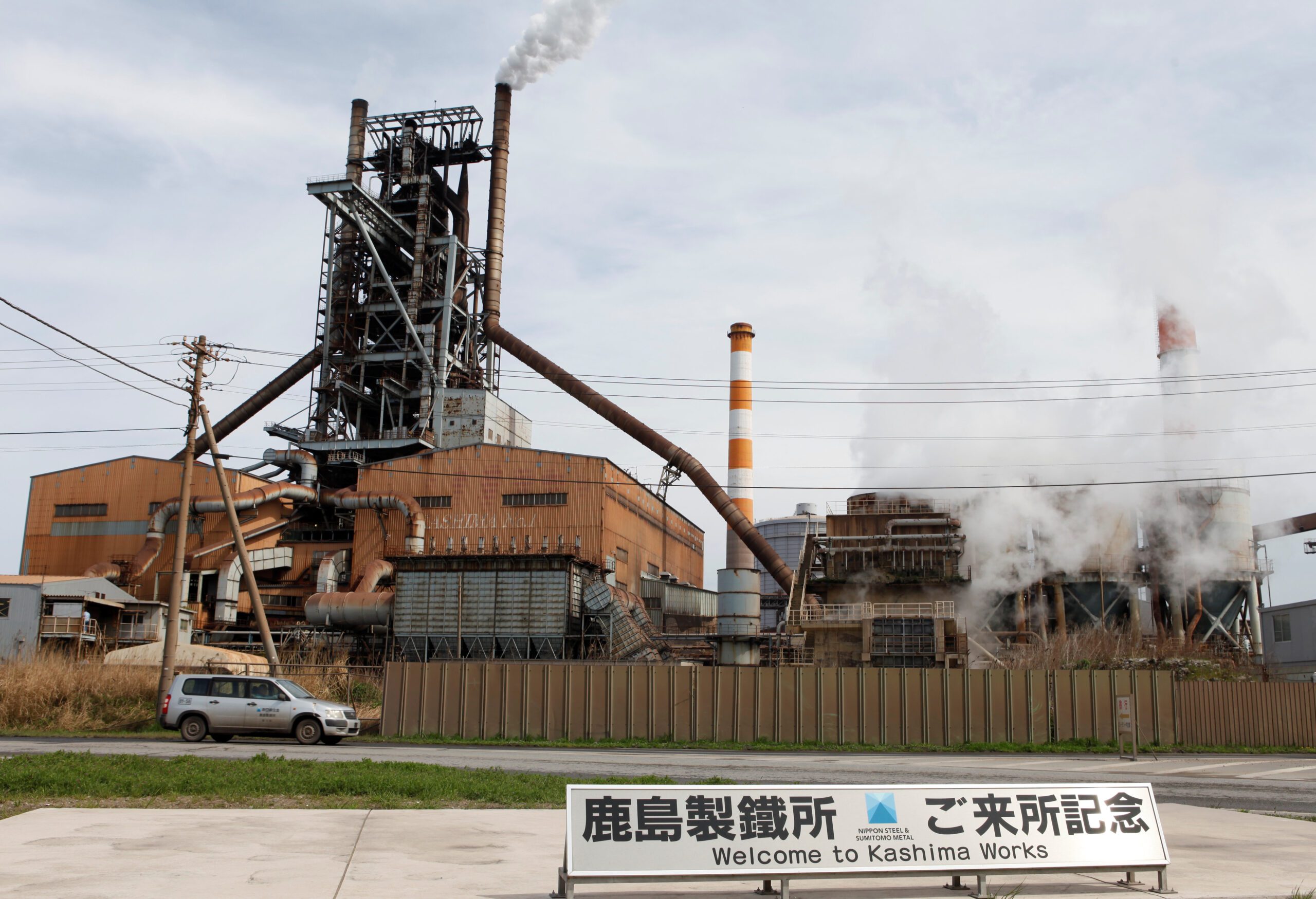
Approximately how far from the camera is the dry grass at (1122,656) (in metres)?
37.3

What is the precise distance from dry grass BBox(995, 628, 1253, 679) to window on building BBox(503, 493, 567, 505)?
72.7ft

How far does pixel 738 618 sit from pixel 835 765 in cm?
2391

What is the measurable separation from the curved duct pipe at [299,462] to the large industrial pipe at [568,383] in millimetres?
13582

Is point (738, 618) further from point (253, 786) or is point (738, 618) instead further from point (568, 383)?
point (253, 786)

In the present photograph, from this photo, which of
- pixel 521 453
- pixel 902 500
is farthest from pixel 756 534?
pixel 521 453

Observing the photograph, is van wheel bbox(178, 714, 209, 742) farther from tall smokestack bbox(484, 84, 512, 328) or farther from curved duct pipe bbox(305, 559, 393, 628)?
tall smokestack bbox(484, 84, 512, 328)

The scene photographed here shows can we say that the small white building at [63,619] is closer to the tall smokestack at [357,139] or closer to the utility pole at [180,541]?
the utility pole at [180,541]

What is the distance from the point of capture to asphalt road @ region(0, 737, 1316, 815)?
1727 cm

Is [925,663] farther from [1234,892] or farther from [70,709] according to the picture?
[1234,892]

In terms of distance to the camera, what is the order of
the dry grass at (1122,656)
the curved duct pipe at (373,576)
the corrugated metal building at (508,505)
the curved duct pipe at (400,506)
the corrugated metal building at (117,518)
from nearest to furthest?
the dry grass at (1122,656)
the curved duct pipe at (373,576)
the corrugated metal building at (508,505)
the curved duct pipe at (400,506)
the corrugated metal building at (117,518)

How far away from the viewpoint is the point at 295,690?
76.7 ft

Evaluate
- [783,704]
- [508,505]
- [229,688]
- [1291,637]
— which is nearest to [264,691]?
[229,688]

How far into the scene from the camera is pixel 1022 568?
50.2 m

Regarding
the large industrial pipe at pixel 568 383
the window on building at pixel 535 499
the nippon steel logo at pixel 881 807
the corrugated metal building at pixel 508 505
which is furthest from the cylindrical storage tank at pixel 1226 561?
the nippon steel logo at pixel 881 807
